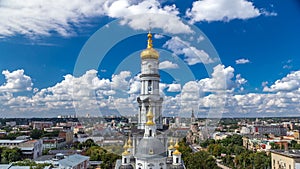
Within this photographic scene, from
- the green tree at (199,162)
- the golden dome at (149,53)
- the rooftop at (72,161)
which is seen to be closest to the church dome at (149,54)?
the golden dome at (149,53)

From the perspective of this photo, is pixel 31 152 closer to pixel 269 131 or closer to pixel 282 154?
pixel 282 154

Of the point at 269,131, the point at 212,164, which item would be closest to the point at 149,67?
the point at 212,164

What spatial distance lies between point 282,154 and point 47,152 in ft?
50.7

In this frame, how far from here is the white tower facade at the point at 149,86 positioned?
11266 mm

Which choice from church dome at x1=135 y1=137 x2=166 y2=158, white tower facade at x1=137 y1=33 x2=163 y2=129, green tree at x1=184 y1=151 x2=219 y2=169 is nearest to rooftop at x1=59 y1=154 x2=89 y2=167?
white tower facade at x1=137 y1=33 x2=163 y2=129

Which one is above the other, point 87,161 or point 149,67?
point 149,67

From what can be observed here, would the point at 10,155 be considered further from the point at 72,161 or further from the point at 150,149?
the point at 150,149

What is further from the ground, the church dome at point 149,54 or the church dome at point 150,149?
the church dome at point 149,54

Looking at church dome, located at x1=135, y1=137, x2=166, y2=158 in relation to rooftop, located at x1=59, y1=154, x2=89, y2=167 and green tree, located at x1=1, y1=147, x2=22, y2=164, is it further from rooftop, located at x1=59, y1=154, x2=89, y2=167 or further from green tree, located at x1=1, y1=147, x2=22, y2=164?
green tree, located at x1=1, y1=147, x2=22, y2=164

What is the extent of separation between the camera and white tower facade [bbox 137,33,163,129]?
11266 millimetres

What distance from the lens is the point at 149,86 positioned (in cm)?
1141

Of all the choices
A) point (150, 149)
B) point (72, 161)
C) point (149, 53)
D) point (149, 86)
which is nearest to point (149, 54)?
point (149, 53)

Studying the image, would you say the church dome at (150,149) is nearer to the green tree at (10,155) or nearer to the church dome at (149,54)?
the church dome at (149,54)

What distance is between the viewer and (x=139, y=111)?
11.6 metres
